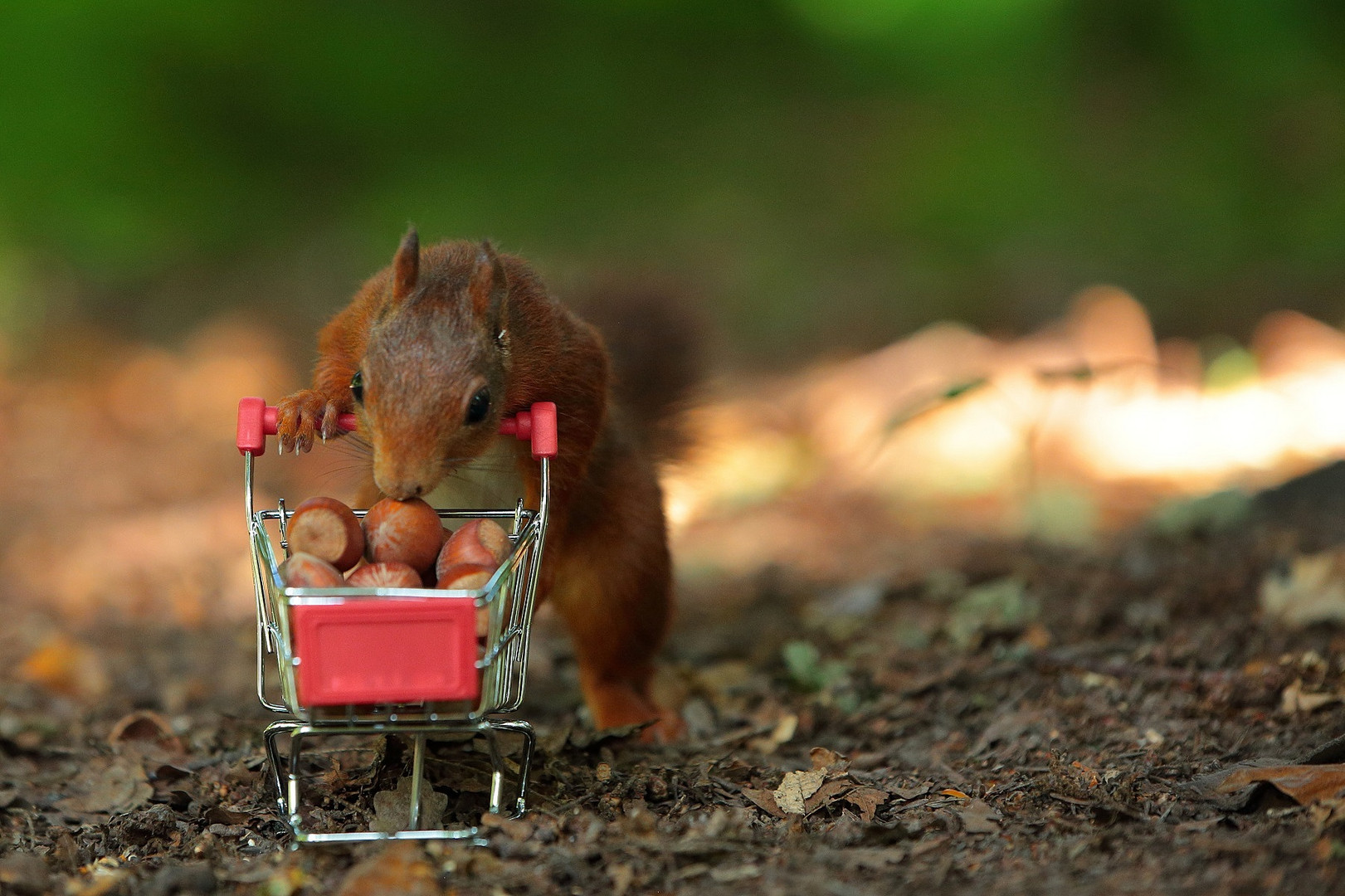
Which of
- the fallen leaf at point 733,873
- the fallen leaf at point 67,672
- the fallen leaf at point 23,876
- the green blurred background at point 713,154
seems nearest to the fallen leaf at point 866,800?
the fallen leaf at point 733,873

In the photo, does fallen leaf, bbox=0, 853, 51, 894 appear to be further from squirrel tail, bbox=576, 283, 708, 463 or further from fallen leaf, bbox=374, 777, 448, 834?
squirrel tail, bbox=576, 283, 708, 463

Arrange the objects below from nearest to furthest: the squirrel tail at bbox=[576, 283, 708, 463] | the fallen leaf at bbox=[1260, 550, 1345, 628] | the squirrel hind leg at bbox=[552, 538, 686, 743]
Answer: the squirrel hind leg at bbox=[552, 538, 686, 743]
the fallen leaf at bbox=[1260, 550, 1345, 628]
the squirrel tail at bbox=[576, 283, 708, 463]

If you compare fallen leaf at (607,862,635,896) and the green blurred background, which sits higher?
the green blurred background

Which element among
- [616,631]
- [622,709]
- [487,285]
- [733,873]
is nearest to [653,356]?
[616,631]

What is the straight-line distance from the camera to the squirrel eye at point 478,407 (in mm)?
2275

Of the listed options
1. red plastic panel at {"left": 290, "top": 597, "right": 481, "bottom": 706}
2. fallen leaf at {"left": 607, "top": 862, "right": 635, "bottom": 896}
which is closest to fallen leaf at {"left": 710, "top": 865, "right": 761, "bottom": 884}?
fallen leaf at {"left": 607, "top": 862, "right": 635, "bottom": 896}

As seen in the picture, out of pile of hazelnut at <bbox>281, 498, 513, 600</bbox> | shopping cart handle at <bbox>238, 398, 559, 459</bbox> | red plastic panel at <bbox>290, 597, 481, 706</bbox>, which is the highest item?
shopping cart handle at <bbox>238, 398, 559, 459</bbox>

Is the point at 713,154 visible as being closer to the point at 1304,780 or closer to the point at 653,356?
the point at 653,356

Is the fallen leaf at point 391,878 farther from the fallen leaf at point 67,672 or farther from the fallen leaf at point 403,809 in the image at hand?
the fallen leaf at point 67,672

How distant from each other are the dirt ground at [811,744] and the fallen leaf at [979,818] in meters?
0.01

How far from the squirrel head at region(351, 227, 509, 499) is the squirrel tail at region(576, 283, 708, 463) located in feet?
4.17

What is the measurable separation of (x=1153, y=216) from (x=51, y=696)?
23.4 ft

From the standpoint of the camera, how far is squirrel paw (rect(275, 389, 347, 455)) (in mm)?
Result: 2430

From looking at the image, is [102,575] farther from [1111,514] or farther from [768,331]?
[768,331]
